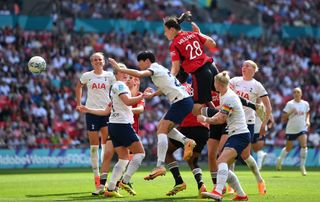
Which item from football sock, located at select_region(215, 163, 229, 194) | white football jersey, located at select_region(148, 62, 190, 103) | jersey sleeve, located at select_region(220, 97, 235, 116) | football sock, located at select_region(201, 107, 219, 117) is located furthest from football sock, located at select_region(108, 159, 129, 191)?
jersey sleeve, located at select_region(220, 97, 235, 116)

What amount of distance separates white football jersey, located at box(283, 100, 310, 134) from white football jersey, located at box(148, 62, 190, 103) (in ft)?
39.6

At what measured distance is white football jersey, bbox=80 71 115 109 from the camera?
1922 centimetres

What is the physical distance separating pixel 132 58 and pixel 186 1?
6.76m

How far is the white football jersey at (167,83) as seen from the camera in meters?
15.7

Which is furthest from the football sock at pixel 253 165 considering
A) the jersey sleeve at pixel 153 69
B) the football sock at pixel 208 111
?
the jersey sleeve at pixel 153 69

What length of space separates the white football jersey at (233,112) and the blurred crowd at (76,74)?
1833 cm

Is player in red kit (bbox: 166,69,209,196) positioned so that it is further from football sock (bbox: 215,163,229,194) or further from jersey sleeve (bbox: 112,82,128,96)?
football sock (bbox: 215,163,229,194)

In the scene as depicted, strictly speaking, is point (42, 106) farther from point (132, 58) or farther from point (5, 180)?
point (5, 180)

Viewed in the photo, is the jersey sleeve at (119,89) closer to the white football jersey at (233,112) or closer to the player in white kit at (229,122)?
the player in white kit at (229,122)

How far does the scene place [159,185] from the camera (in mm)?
19984

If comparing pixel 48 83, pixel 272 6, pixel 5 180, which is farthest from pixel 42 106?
pixel 272 6

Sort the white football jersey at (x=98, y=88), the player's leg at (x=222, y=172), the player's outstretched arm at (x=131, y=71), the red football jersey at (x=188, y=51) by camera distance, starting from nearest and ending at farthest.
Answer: the player's leg at (x=222, y=172), the player's outstretched arm at (x=131, y=71), the red football jersey at (x=188, y=51), the white football jersey at (x=98, y=88)

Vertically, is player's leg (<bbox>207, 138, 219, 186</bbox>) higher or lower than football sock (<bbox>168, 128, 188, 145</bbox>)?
lower

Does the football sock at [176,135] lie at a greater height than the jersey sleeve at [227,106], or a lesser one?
lesser
